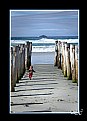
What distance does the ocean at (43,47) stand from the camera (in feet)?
20.0

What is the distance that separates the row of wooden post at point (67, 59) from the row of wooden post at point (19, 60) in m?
0.27

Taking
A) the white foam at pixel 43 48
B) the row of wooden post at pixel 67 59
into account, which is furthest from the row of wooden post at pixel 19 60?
the row of wooden post at pixel 67 59

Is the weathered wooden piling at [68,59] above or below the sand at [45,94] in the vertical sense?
above

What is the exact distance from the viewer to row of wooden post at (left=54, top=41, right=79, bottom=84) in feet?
20.0

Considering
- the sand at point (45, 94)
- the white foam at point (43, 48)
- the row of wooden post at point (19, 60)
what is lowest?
the sand at point (45, 94)

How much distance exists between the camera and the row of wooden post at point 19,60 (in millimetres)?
6083

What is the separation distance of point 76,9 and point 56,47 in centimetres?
42

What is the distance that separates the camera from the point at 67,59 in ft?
20.3

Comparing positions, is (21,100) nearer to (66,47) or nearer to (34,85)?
(34,85)

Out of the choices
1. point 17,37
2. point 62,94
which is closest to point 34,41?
point 17,37

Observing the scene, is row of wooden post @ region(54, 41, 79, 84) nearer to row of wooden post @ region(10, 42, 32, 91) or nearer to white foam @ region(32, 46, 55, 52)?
white foam @ region(32, 46, 55, 52)

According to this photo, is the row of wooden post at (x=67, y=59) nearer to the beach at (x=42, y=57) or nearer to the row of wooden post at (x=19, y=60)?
the beach at (x=42, y=57)

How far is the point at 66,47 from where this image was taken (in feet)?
20.2
